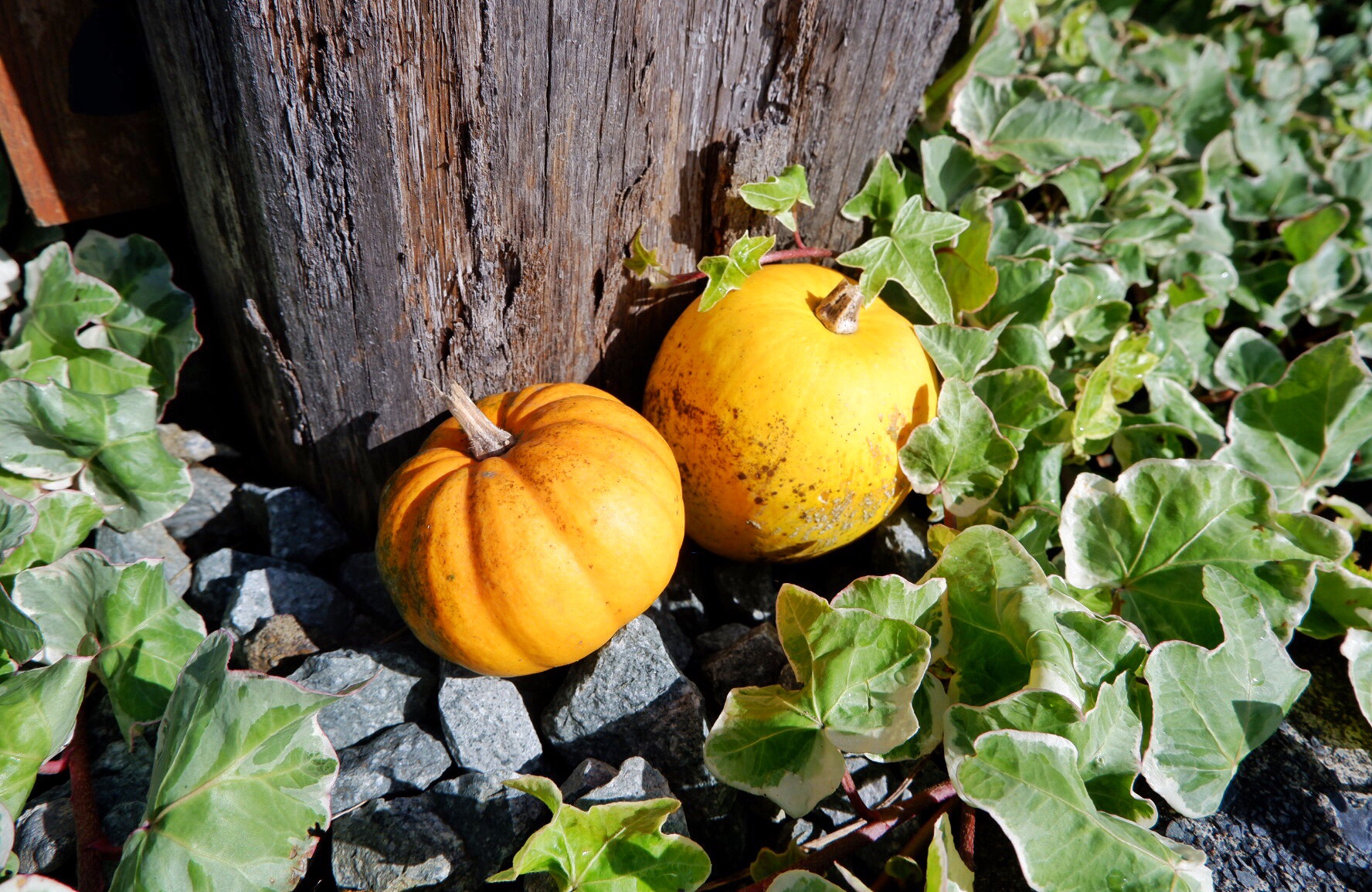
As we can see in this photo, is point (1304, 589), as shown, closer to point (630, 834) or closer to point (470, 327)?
point (630, 834)

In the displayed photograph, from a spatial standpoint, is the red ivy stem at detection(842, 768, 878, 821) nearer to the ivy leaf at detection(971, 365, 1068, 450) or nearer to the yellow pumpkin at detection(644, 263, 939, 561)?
the yellow pumpkin at detection(644, 263, 939, 561)

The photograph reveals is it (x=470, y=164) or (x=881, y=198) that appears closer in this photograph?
(x=470, y=164)

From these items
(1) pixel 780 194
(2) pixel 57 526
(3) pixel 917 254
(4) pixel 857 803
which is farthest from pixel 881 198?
(2) pixel 57 526

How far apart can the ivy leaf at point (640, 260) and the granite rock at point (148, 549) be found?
4.15ft

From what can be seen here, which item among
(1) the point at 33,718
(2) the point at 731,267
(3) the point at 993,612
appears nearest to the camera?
(1) the point at 33,718

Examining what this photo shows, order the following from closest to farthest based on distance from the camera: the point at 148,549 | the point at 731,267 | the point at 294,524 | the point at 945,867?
the point at 945,867 < the point at 731,267 < the point at 148,549 < the point at 294,524

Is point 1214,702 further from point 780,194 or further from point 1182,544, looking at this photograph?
point 780,194

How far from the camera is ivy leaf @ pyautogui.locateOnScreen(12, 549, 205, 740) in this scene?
1.59m

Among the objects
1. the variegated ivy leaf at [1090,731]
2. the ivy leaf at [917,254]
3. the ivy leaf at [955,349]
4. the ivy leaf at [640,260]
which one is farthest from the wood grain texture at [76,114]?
the variegated ivy leaf at [1090,731]

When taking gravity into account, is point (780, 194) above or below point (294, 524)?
above

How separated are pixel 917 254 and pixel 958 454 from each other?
50cm

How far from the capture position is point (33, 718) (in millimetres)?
1380

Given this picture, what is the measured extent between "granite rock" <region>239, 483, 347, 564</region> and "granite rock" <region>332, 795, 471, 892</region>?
2.50 ft

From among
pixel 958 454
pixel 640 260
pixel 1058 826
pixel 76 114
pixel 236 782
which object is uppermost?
pixel 76 114
